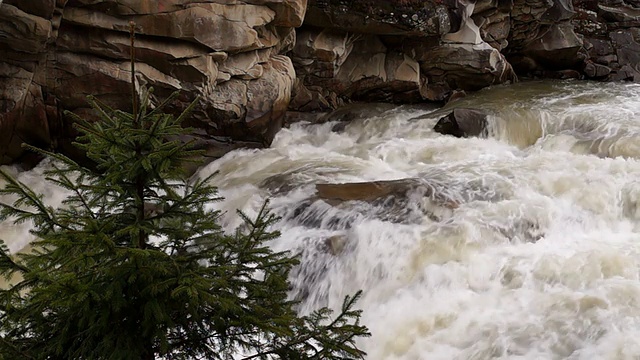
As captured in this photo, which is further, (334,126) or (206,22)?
(334,126)

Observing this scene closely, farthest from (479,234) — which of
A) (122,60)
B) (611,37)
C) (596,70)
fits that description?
(611,37)

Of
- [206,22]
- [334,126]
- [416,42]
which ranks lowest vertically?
[334,126]

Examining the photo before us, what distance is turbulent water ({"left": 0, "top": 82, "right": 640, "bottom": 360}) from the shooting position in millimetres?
6023

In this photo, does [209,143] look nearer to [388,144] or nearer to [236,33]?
[236,33]

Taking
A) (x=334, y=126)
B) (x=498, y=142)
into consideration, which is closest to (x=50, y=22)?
(x=334, y=126)

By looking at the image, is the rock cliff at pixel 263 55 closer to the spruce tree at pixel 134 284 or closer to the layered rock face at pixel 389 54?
the layered rock face at pixel 389 54

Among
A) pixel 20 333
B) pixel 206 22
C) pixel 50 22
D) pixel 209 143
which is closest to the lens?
pixel 20 333

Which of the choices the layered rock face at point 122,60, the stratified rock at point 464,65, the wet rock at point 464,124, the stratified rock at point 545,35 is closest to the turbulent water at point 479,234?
the wet rock at point 464,124

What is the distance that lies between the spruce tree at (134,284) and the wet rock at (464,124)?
9773 millimetres

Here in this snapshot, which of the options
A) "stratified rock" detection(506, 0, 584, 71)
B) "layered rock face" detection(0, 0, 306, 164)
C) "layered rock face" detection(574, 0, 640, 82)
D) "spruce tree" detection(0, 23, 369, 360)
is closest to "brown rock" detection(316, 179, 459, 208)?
"layered rock face" detection(0, 0, 306, 164)

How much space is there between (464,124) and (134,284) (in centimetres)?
1051

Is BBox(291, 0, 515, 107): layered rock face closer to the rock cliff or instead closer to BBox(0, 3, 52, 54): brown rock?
the rock cliff

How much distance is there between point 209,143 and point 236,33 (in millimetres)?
2313

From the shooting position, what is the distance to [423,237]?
772 centimetres
